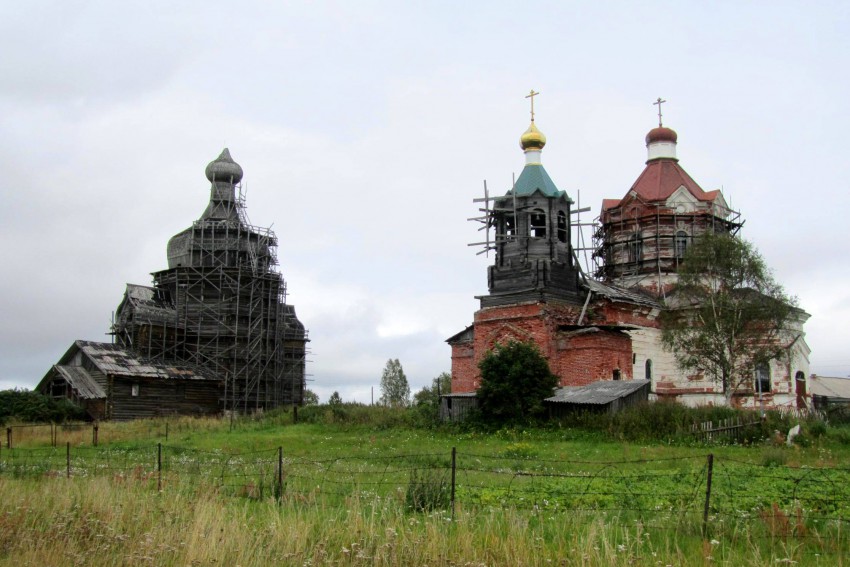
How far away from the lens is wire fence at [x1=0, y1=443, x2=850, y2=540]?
1075 centimetres

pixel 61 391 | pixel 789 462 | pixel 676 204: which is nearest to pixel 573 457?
pixel 789 462

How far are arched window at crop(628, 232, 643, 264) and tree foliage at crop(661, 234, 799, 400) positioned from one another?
8.33m

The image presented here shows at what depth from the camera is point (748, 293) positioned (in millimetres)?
32719

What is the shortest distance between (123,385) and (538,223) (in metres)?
24.1

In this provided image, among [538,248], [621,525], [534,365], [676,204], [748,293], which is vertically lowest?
[621,525]

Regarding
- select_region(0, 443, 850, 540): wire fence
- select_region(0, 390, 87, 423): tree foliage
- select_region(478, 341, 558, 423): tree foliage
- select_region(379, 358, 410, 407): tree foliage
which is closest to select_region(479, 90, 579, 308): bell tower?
select_region(478, 341, 558, 423): tree foliage

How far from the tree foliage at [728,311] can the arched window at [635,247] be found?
8.33 meters

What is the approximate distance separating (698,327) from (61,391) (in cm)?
3419

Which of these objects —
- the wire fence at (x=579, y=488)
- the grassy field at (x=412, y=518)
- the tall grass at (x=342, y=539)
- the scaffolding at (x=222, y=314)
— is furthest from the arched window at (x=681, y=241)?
the tall grass at (x=342, y=539)

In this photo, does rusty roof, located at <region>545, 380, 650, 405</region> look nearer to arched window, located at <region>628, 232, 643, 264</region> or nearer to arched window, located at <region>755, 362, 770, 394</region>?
arched window, located at <region>755, 362, 770, 394</region>

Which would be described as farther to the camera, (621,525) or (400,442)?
(400,442)

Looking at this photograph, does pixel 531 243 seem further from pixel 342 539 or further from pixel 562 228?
pixel 342 539

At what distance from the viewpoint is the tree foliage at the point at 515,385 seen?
2997 cm

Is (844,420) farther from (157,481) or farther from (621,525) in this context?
(157,481)
